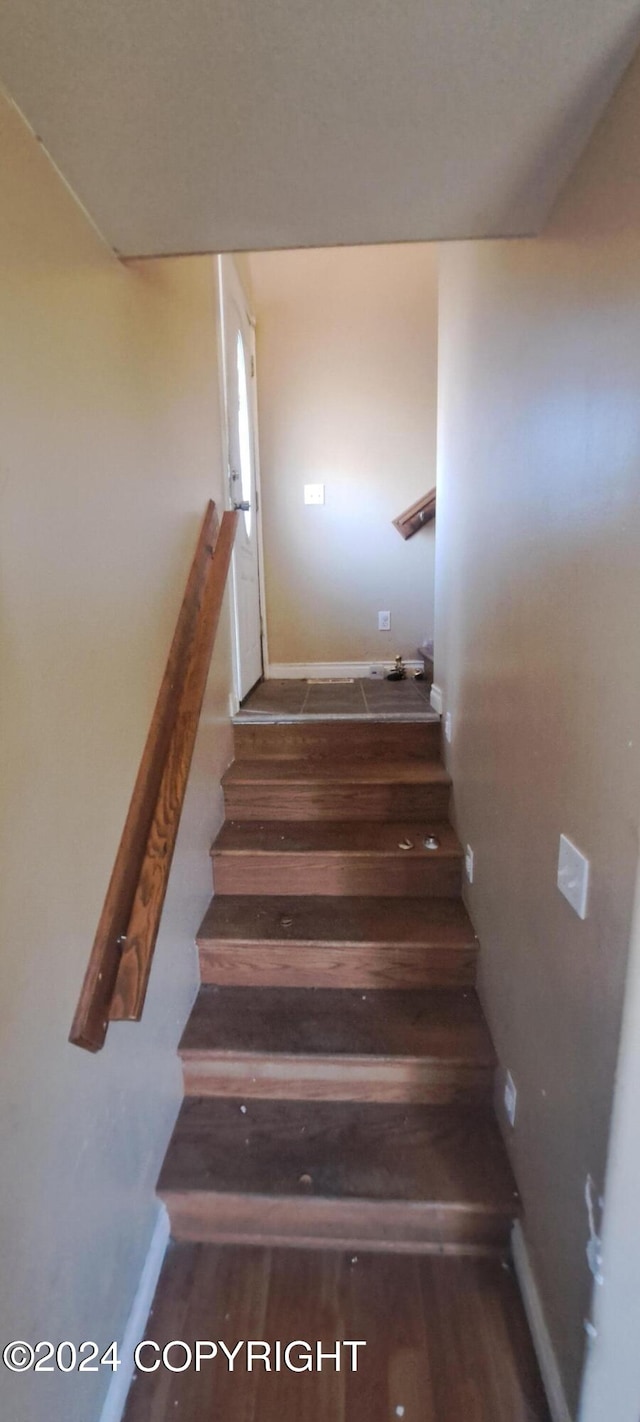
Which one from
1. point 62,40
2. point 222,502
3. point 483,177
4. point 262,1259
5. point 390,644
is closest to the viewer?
point 62,40

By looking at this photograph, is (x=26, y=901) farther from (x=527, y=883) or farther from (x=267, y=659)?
(x=267, y=659)

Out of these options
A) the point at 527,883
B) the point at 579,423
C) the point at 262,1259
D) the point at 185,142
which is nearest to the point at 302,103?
the point at 185,142

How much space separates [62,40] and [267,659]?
2.94 metres

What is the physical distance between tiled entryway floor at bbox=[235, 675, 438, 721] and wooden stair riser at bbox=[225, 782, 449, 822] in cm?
37

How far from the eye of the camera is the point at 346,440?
137 inches

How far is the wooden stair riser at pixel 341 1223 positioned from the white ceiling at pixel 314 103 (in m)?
2.10

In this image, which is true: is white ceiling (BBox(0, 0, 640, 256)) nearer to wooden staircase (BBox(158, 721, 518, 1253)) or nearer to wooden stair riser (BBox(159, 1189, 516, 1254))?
wooden staircase (BBox(158, 721, 518, 1253))

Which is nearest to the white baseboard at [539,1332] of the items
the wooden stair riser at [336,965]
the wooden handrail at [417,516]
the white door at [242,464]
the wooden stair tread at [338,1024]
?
the wooden stair tread at [338,1024]

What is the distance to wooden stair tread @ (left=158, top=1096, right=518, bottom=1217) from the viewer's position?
134 centimetres

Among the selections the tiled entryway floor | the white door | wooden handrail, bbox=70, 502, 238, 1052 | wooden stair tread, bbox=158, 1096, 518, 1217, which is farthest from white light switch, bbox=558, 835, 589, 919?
the white door

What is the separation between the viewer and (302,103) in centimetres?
79

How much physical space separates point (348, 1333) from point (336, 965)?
2.53 feet

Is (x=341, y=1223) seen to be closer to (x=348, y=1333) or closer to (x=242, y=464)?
(x=348, y=1333)

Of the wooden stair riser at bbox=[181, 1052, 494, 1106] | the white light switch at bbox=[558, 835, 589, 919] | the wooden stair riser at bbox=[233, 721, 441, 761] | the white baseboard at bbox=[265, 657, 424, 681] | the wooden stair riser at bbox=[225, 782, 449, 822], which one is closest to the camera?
the white light switch at bbox=[558, 835, 589, 919]
